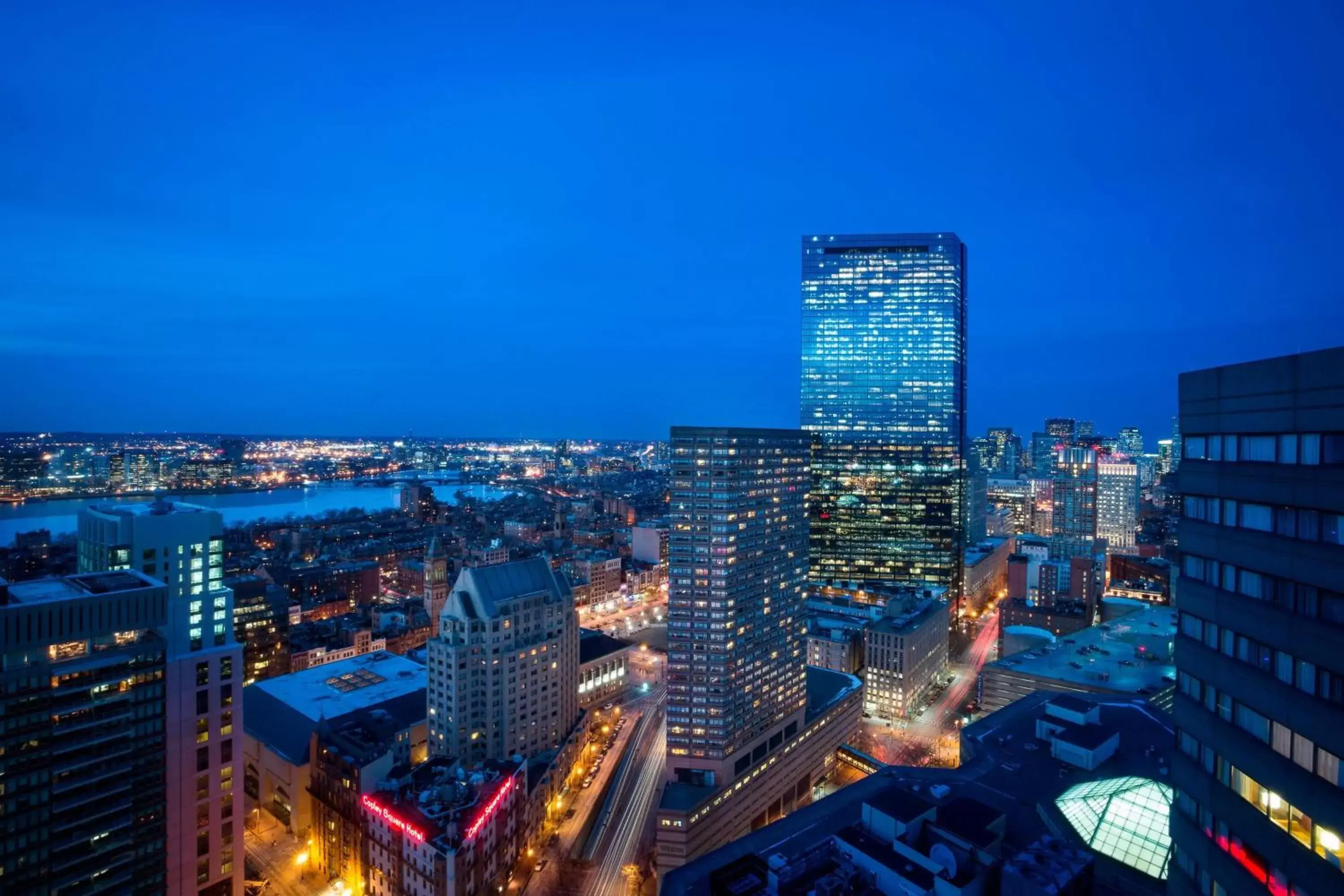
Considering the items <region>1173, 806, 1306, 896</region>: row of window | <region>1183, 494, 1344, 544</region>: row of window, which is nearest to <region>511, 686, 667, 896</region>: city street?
<region>1173, 806, 1306, 896</region>: row of window

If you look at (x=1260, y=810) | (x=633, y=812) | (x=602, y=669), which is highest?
(x=1260, y=810)

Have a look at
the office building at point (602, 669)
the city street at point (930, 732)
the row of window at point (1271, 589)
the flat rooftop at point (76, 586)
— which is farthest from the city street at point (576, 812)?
the row of window at point (1271, 589)

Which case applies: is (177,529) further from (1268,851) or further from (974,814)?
(1268,851)

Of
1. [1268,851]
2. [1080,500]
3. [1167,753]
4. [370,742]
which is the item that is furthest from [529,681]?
[1080,500]

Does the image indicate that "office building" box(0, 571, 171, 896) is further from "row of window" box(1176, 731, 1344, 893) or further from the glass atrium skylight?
the glass atrium skylight

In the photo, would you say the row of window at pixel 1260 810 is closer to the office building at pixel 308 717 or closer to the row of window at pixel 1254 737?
the row of window at pixel 1254 737

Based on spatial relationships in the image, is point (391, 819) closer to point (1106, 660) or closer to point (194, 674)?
point (194, 674)

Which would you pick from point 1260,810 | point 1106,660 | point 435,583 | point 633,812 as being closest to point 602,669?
point 633,812
